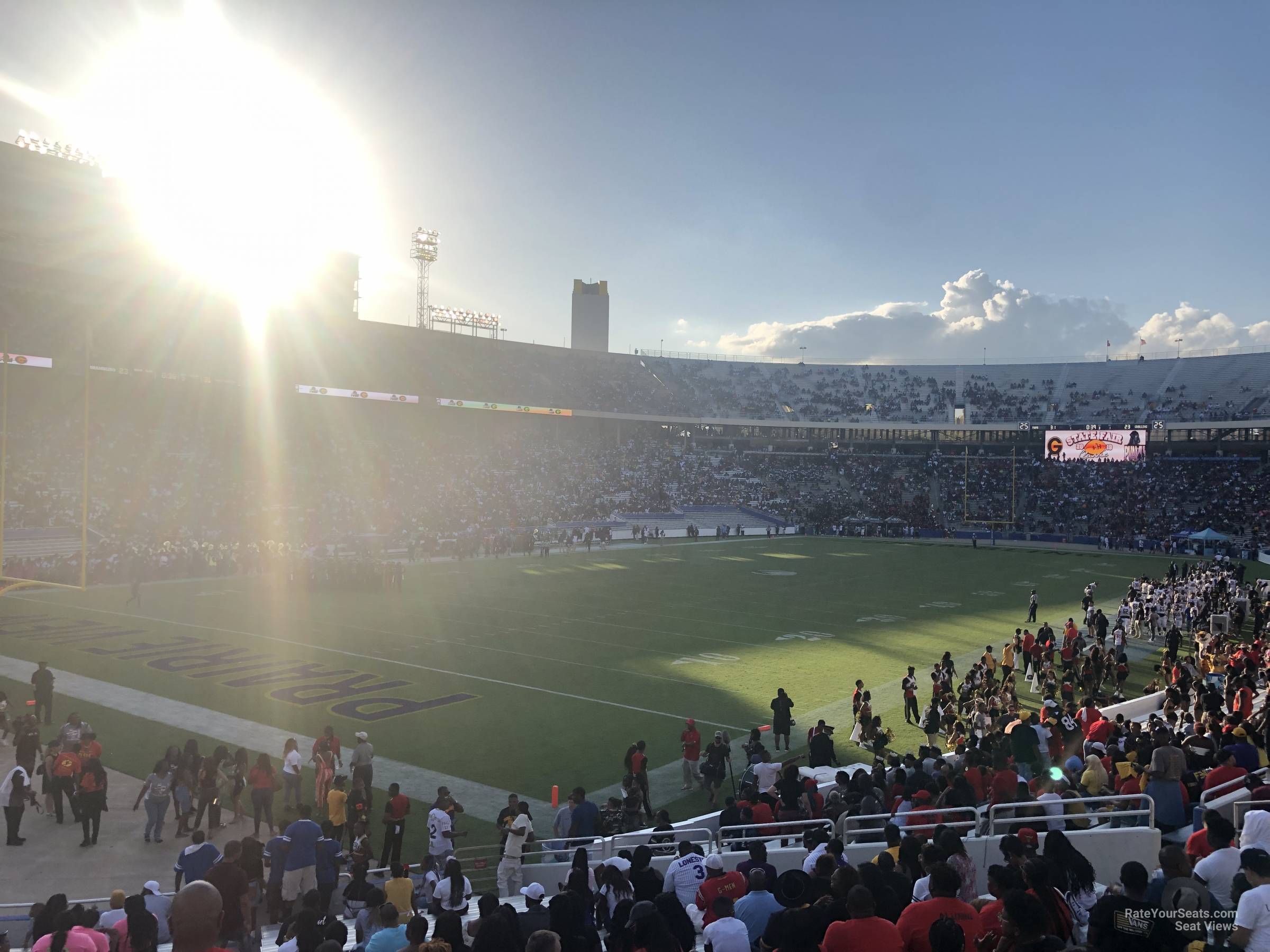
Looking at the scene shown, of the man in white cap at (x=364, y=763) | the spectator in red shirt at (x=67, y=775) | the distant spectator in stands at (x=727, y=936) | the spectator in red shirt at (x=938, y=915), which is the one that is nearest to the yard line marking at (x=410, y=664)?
the man in white cap at (x=364, y=763)

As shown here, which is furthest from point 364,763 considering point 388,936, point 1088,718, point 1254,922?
point 1088,718

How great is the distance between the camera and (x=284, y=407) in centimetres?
5784

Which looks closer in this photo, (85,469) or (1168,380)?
(85,469)

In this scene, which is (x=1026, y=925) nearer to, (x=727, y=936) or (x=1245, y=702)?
(x=727, y=936)

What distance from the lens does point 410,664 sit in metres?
21.9

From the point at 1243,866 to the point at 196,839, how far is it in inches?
346

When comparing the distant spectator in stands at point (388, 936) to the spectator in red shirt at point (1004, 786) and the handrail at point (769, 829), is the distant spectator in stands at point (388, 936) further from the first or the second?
the spectator in red shirt at point (1004, 786)

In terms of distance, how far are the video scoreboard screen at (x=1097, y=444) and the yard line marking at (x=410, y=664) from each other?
159ft

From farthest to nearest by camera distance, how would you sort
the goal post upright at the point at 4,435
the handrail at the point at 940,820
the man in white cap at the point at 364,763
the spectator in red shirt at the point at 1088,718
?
the goal post upright at the point at 4,435 < the spectator in red shirt at the point at 1088,718 < the man in white cap at the point at 364,763 < the handrail at the point at 940,820

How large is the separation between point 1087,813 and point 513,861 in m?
6.04

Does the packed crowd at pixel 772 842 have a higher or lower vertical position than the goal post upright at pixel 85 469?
lower

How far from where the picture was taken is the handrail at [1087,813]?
7.62 m

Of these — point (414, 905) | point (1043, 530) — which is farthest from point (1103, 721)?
point (1043, 530)

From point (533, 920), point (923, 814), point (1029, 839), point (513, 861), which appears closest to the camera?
point (533, 920)
